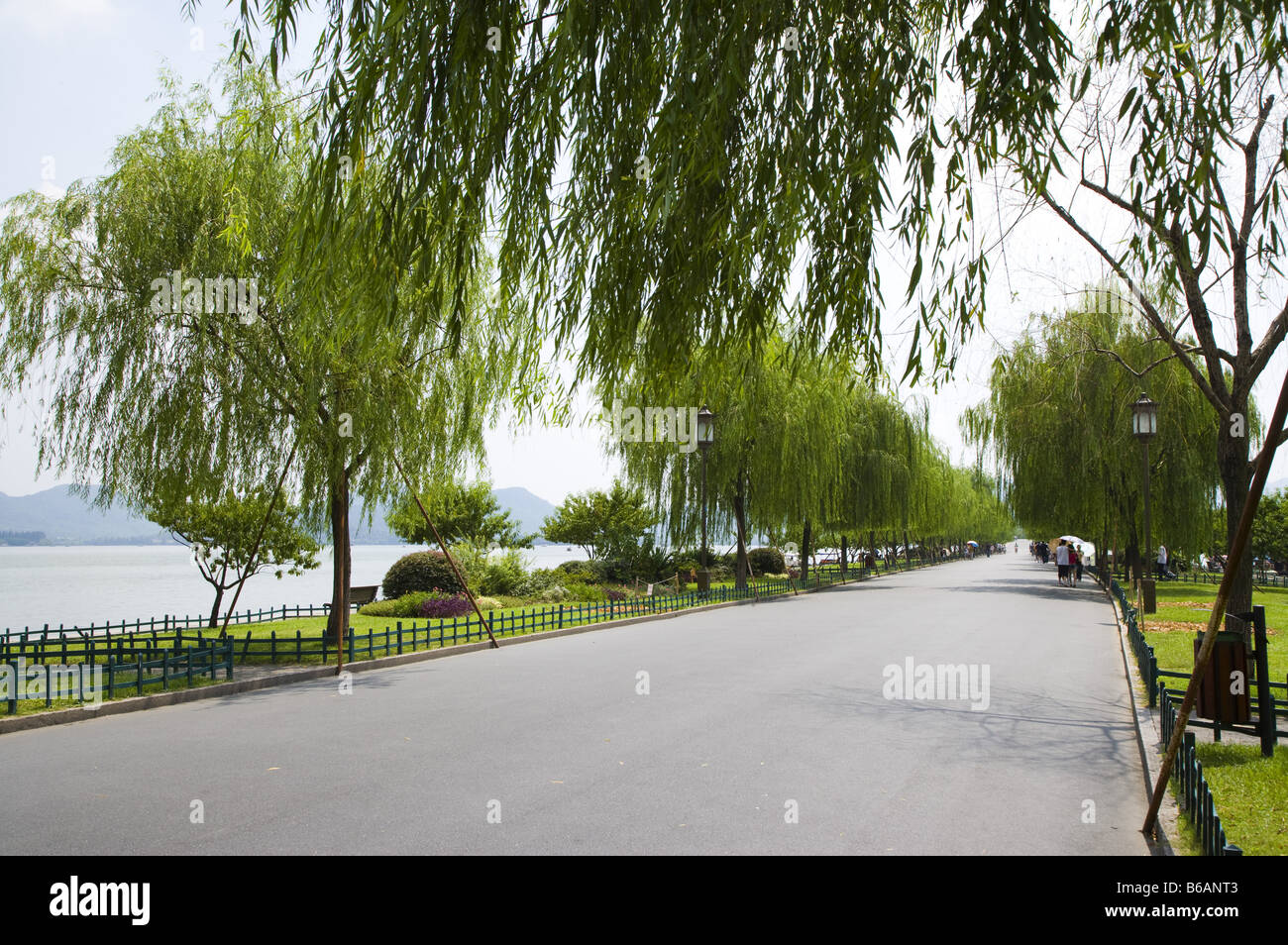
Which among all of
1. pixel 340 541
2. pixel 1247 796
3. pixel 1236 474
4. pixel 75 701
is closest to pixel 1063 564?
pixel 1236 474

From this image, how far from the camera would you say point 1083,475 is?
29.7m

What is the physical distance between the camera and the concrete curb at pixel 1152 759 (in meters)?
5.66

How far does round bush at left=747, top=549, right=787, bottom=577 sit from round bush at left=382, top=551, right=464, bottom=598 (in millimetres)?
26970

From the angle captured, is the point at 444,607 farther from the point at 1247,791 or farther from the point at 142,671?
the point at 1247,791

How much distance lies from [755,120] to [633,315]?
1.52 meters

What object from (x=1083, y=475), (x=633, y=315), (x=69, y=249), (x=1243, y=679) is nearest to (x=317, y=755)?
(x=633, y=315)

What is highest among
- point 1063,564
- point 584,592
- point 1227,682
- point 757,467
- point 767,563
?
point 757,467

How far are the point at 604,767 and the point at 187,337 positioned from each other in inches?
427

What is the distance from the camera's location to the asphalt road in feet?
19.5

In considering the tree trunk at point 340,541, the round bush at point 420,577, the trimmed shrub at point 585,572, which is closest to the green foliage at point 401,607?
the round bush at point 420,577

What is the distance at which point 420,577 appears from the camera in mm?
29594

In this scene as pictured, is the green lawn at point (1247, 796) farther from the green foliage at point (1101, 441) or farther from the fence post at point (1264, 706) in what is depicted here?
the green foliage at point (1101, 441)

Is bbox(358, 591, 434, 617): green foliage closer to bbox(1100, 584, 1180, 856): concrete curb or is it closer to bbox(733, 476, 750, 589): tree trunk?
bbox(733, 476, 750, 589): tree trunk

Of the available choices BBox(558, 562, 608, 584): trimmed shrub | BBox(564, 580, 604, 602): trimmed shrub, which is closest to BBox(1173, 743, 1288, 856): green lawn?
BBox(564, 580, 604, 602): trimmed shrub
